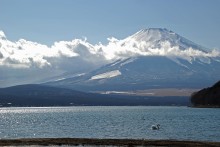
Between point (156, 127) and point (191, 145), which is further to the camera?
point (156, 127)

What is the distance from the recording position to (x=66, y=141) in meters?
84.6

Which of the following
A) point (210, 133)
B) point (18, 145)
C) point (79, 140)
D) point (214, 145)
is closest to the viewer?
point (214, 145)

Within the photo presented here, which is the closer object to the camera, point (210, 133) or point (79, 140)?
point (79, 140)

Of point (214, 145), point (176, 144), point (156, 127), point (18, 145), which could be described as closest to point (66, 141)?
point (18, 145)

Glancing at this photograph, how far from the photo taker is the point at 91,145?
262 ft

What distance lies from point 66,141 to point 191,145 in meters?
21.9

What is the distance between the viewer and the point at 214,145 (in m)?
75.2

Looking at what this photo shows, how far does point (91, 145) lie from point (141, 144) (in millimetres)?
8143

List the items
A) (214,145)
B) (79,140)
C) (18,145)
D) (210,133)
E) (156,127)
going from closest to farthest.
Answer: (214,145) < (18,145) < (79,140) < (210,133) < (156,127)

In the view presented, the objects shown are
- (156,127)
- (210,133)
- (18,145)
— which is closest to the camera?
(18,145)

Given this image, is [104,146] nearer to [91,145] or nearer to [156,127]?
[91,145]

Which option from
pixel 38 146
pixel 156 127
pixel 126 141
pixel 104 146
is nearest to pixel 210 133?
pixel 156 127

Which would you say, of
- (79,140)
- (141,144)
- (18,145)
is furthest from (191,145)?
(18,145)

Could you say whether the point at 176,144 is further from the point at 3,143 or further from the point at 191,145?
the point at 3,143
